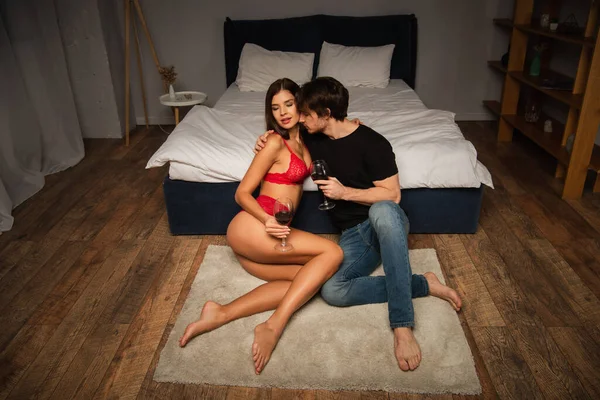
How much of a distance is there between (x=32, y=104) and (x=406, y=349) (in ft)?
10.6

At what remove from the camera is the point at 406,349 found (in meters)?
1.83

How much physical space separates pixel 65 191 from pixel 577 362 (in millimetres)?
3140

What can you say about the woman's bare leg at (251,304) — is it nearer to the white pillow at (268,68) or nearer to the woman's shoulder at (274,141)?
the woman's shoulder at (274,141)

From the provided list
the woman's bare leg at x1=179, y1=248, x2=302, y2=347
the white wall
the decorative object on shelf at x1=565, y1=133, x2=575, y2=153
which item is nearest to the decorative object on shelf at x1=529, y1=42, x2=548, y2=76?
the white wall

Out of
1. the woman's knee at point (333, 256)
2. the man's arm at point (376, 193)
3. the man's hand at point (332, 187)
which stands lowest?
the woman's knee at point (333, 256)

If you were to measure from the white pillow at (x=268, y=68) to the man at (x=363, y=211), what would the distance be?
1922mm

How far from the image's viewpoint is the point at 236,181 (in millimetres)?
2574

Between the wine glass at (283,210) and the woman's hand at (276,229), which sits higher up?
the wine glass at (283,210)

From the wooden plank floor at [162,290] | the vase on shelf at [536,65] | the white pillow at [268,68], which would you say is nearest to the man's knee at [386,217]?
the wooden plank floor at [162,290]

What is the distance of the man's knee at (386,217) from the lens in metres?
1.90

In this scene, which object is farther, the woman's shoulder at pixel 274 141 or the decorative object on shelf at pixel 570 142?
the decorative object on shelf at pixel 570 142

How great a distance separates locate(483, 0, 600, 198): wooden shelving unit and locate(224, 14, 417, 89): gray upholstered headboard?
0.79m

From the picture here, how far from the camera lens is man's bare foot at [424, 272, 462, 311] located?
82.3 inches

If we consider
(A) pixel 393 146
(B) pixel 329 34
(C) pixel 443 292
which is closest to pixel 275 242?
(C) pixel 443 292
